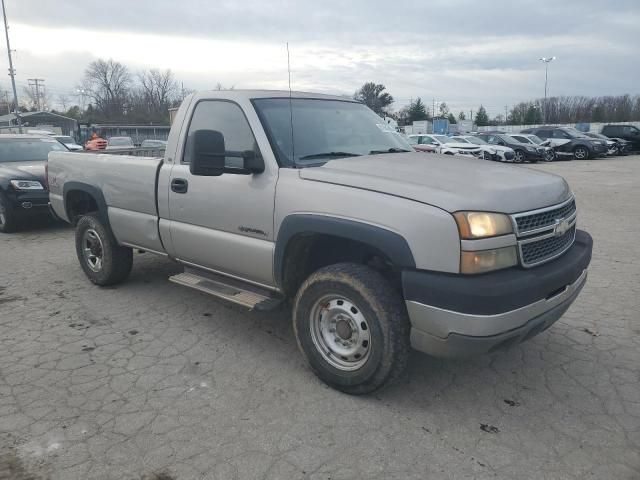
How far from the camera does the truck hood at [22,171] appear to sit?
858 centimetres

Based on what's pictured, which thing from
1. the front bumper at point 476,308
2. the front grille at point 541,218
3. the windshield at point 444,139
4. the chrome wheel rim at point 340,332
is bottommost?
the chrome wheel rim at point 340,332

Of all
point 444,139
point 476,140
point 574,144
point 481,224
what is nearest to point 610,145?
point 574,144

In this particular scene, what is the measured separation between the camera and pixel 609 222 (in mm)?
9195

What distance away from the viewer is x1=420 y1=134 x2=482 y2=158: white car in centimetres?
2378

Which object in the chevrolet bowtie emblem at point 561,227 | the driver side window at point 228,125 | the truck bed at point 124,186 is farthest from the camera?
the truck bed at point 124,186

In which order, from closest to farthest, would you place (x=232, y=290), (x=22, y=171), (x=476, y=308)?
1. (x=476, y=308)
2. (x=232, y=290)
3. (x=22, y=171)

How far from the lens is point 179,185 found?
13.8 ft

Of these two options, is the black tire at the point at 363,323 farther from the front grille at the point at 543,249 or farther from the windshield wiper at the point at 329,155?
the windshield wiper at the point at 329,155

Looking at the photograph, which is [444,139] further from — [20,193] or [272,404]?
[272,404]

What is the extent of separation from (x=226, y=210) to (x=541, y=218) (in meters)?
2.20

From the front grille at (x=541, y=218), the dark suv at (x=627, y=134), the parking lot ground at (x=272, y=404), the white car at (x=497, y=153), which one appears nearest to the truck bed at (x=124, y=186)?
the parking lot ground at (x=272, y=404)

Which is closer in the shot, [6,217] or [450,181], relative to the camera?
[450,181]

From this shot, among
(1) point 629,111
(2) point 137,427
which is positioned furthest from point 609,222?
(1) point 629,111

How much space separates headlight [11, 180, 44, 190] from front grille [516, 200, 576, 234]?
27.5 feet
